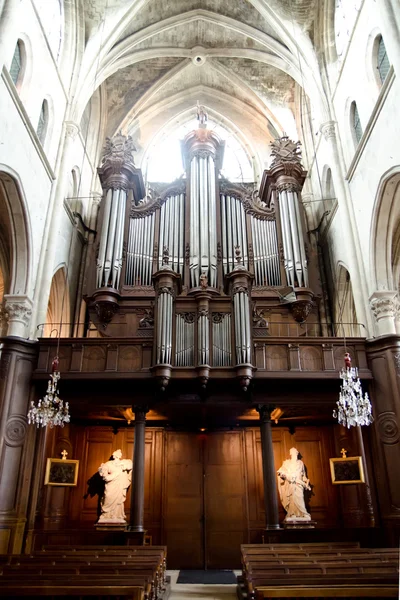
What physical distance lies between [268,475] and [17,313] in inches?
285

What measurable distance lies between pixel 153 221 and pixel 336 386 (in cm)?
796

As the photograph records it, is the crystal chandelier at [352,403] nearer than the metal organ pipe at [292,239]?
Yes

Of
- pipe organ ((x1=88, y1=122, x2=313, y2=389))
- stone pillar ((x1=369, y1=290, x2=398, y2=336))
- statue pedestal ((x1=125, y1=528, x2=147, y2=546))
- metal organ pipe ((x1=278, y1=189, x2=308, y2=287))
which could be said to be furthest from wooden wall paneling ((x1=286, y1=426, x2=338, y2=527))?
statue pedestal ((x1=125, y1=528, x2=147, y2=546))

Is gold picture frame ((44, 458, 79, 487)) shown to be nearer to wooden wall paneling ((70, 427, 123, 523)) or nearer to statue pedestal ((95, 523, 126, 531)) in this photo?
statue pedestal ((95, 523, 126, 531))

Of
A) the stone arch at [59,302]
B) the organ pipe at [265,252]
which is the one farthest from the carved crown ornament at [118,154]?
the organ pipe at [265,252]

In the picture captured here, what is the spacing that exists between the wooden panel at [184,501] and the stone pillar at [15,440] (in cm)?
446

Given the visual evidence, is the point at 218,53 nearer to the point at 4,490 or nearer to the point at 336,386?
the point at 336,386

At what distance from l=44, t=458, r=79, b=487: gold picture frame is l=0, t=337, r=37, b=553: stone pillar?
0.51 m

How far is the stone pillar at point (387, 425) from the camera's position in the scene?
10742mm

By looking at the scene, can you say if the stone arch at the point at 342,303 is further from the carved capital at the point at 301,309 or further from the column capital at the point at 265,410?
the column capital at the point at 265,410

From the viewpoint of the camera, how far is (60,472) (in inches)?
474

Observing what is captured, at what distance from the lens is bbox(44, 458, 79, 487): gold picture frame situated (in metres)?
11.7

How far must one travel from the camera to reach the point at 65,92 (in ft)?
51.1

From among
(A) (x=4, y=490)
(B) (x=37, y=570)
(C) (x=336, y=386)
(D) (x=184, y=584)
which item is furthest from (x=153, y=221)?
(B) (x=37, y=570)
